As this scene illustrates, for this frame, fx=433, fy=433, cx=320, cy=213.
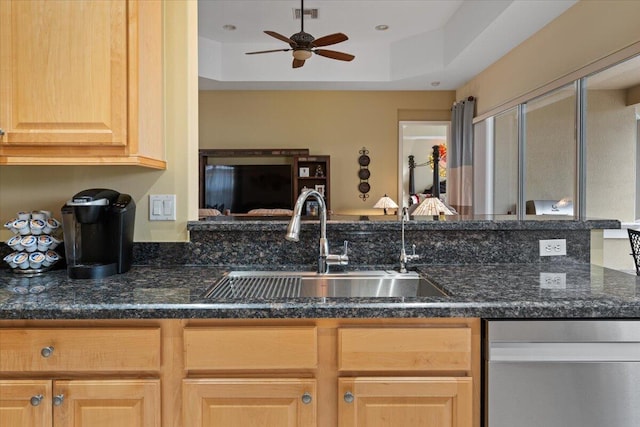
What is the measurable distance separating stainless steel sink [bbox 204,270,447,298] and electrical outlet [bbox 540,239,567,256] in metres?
0.53

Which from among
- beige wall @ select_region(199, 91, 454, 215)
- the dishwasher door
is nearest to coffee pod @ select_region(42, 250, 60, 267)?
the dishwasher door

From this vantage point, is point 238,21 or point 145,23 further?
point 238,21

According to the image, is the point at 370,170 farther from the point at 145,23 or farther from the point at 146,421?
the point at 146,421

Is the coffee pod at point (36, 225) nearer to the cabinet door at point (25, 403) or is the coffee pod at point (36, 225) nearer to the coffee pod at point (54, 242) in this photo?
the coffee pod at point (54, 242)

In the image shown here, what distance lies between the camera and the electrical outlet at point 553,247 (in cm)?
170

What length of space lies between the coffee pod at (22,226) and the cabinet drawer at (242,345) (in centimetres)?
88

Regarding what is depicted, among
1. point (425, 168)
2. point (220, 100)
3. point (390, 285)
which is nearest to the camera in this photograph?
point (390, 285)

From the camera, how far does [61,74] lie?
143 centimetres

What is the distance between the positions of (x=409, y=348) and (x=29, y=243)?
1.36 meters

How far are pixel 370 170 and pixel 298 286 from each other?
4834 millimetres

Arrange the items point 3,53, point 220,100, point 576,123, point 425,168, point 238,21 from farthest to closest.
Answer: point 425,168 < point 220,100 < point 238,21 < point 576,123 < point 3,53

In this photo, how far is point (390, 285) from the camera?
1.62 m

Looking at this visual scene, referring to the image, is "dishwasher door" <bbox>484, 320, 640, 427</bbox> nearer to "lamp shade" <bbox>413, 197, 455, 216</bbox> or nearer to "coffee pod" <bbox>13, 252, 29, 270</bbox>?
"coffee pod" <bbox>13, 252, 29, 270</bbox>

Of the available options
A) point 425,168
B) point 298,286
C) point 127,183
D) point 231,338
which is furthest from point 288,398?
point 425,168
